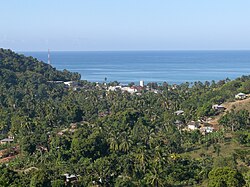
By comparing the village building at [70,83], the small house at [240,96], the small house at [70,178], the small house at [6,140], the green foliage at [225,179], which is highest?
the small house at [240,96]

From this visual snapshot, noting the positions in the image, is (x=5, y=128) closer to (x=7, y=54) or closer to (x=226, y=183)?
(x=226, y=183)

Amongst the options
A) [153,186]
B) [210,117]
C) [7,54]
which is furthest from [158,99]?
[7,54]

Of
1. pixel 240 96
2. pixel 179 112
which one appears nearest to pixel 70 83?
pixel 179 112

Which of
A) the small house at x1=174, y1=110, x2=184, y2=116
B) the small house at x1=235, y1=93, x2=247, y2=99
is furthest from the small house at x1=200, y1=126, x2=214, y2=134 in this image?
the small house at x1=235, y1=93, x2=247, y2=99

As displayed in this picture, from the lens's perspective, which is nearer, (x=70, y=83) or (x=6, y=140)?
(x=6, y=140)

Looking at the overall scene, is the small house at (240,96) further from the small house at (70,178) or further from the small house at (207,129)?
the small house at (70,178)

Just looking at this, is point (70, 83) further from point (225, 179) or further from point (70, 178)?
point (225, 179)

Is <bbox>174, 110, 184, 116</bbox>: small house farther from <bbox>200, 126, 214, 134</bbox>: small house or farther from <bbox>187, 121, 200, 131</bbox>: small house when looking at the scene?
<bbox>200, 126, 214, 134</bbox>: small house

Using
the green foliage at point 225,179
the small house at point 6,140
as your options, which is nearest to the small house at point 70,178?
the green foliage at point 225,179
